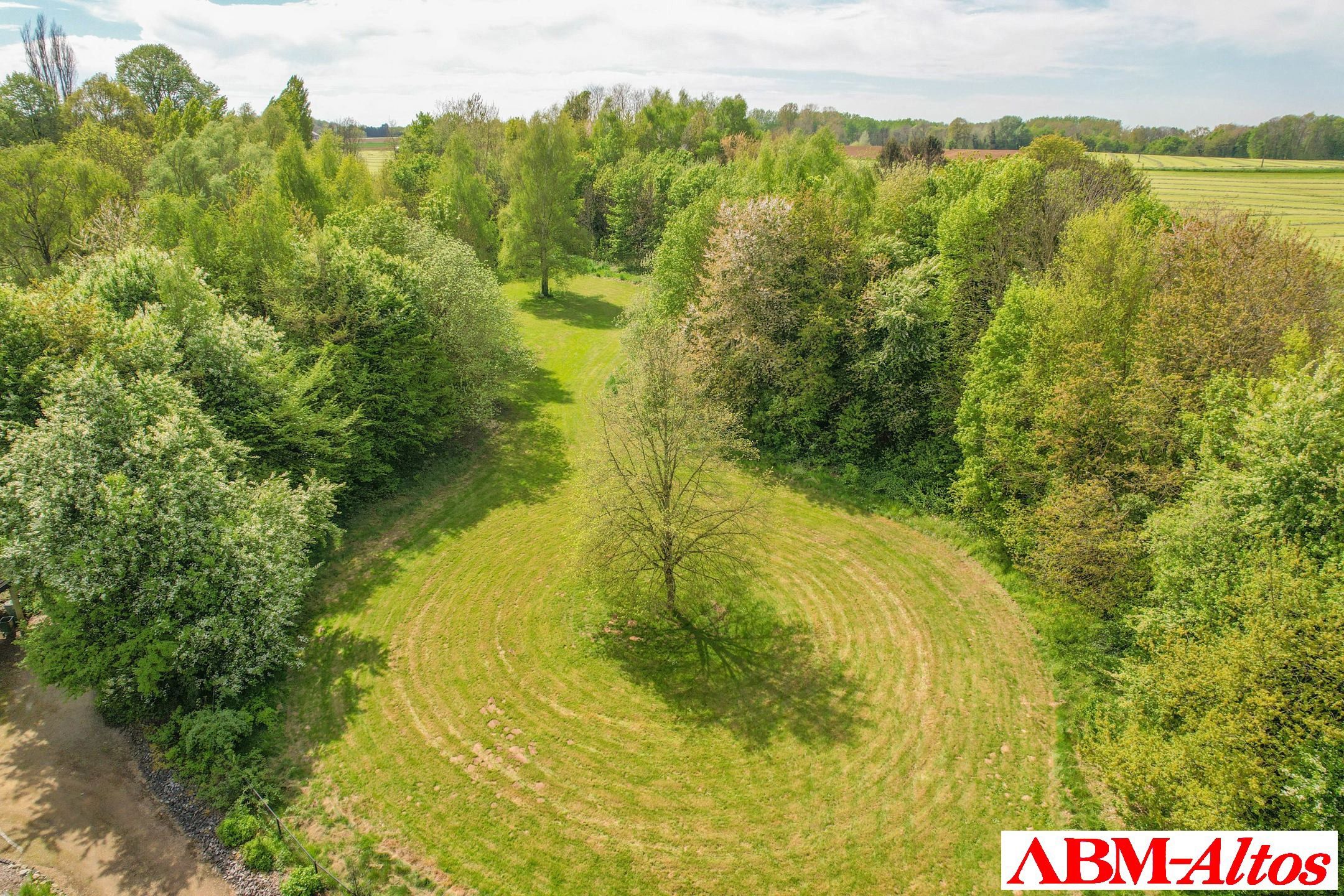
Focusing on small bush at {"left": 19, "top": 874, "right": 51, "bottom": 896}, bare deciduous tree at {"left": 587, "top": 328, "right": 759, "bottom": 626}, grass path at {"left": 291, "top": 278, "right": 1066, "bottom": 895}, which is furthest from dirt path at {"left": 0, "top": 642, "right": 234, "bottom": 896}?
bare deciduous tree at {"left": 587, "top": 328, "right": 759, "bottom": 626}

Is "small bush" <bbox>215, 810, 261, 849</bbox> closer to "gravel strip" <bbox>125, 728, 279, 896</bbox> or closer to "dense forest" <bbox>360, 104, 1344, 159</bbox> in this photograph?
"gravel strip" <bbox>125, 728, 279, 896</bbox>

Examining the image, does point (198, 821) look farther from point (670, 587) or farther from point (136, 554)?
point (670, 587)

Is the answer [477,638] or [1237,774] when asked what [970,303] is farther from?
[477,638]

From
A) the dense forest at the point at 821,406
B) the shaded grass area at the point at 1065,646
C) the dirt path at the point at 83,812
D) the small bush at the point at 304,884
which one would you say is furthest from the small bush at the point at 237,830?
the shaded grass area at the point at 1065,646

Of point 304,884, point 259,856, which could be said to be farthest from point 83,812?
point 304,884

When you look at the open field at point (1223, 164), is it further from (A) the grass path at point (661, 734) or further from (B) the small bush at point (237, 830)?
(B) the small bush at point (237, 830)
